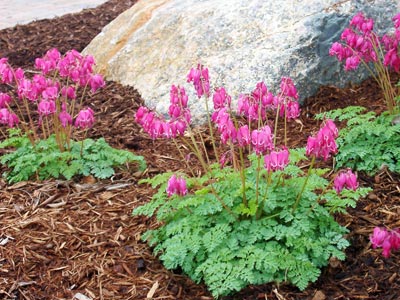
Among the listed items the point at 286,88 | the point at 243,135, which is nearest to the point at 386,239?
→ the point at 243,135

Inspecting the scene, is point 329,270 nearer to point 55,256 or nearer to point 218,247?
point 218,247

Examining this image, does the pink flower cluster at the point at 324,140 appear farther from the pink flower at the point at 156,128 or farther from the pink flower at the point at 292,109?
the pink flower at the point at 156,128

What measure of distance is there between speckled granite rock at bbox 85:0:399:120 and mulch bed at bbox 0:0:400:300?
0.55 metres

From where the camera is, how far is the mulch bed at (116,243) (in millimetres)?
3721

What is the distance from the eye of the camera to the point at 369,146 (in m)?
4.75

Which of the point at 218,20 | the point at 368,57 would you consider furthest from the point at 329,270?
the point at 218,20

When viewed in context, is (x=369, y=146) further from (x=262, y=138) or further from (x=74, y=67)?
(x=74, y=67)

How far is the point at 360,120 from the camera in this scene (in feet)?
15.5

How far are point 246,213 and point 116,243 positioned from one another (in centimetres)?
86

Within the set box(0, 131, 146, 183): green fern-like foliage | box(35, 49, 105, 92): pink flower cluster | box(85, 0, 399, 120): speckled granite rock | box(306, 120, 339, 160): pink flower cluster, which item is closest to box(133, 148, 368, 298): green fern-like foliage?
box(306, 120, 339, 160): pink flower cluster

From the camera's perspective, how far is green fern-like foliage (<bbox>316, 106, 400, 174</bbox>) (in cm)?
463

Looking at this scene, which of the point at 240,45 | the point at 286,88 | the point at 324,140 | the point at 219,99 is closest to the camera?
the point at 324,140

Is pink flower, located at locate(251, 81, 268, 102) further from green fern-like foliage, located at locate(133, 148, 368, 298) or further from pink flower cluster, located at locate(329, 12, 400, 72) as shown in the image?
pink flower cluster, located at locate(329, 12, 400, 72)

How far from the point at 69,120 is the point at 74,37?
3943 millimetres
